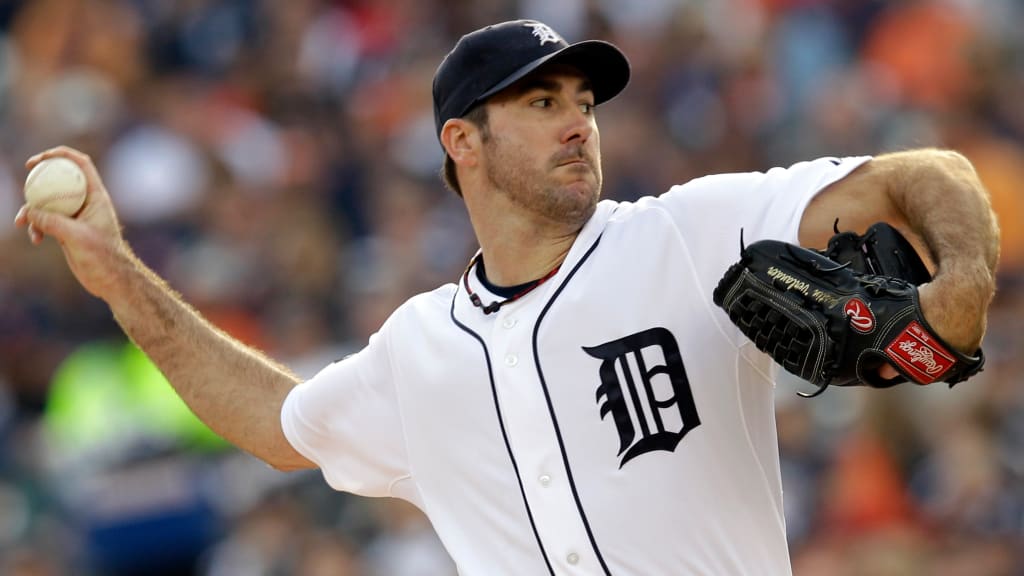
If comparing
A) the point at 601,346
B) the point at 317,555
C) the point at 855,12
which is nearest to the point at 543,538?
the point at 601,346

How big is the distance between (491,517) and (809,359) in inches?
31.6

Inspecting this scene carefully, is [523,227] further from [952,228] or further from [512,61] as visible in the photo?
[952,228]

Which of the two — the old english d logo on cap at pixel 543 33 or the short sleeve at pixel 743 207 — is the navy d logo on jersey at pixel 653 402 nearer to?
the short sleeve at pixel 743 207

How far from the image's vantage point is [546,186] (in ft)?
11.1

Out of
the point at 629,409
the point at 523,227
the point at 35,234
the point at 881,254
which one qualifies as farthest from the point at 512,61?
the point at 35,234

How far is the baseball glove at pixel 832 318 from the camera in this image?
9.05ft

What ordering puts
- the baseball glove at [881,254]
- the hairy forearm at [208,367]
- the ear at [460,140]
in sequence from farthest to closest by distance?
1. the hairy forearm at [208,367]
2. the ear at [460,140]
3. the baseball glove at [881,254]

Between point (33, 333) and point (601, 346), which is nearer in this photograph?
point (601, 346)

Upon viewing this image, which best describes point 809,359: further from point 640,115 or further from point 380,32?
point 380,32

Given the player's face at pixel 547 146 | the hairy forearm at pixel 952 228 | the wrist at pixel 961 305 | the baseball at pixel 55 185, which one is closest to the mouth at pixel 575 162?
the player's face at pixel 547 146

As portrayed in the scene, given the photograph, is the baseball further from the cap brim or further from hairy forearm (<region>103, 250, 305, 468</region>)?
the cap brim

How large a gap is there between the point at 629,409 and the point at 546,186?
56cm

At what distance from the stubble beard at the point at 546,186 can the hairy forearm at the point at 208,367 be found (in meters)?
0.79

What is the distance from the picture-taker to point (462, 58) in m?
3.50
